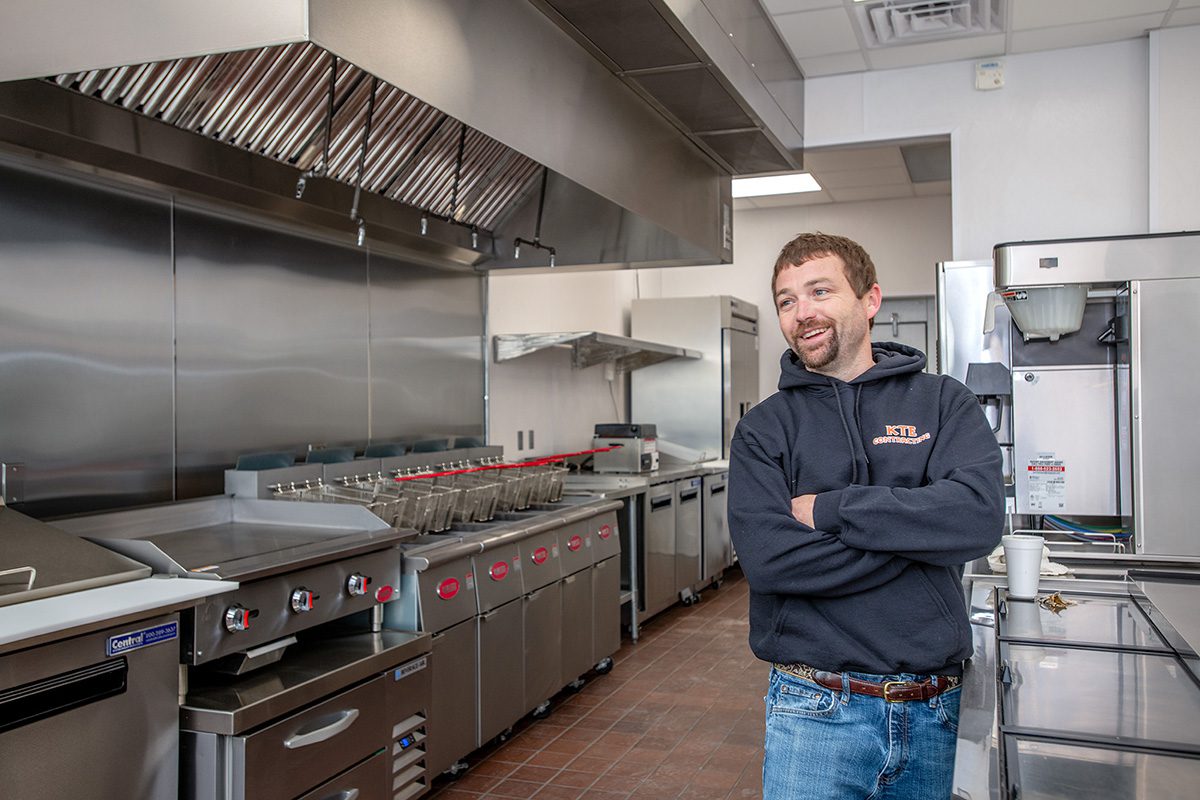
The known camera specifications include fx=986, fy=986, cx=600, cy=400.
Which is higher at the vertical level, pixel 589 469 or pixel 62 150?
pixel 62 150

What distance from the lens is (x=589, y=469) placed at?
6516 millimetres

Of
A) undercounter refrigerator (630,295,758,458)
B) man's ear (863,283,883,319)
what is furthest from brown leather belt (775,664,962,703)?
undercounter refrigerator (630,295,758,458)

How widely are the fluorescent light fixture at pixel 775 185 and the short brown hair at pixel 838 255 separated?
566cm

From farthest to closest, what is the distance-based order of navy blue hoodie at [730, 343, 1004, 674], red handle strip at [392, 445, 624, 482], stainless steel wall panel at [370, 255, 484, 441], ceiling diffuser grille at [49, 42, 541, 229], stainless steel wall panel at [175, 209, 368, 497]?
stainless steel wall panel at [370, 255, 484, 441], red handle strip at [392, 445, 624, 482], stainless steel wall panel at [175, 209, 368, 497], ceiling diffuser grille at [49, 42, 541, 229], navy blue hoodie at [730, 343, 1004, 674]

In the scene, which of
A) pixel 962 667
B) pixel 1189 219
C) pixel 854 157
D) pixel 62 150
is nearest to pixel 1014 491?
pixel 1189 219

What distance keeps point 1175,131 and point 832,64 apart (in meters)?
1.55

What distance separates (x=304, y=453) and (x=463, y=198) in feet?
4.65

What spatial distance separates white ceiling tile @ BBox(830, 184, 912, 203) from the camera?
8195 millimetres

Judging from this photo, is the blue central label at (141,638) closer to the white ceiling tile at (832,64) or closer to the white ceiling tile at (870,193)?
the white ceiling tile at (832,64)

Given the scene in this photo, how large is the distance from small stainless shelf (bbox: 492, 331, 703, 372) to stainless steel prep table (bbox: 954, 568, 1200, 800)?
342 cm

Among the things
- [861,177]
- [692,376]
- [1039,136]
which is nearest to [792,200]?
[861,177]

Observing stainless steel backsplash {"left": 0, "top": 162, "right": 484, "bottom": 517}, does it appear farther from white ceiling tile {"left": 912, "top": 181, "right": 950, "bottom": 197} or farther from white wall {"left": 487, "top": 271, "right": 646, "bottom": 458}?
white ceiling tile {"left": 912, "top": 181, "right": 950, "bottom": 197}

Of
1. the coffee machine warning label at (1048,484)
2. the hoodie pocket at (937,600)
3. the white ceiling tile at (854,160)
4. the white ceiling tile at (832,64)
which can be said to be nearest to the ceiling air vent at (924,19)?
the white ceiling tile at (832,64)

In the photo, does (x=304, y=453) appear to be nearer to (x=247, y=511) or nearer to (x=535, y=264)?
(x=247, y=511)
